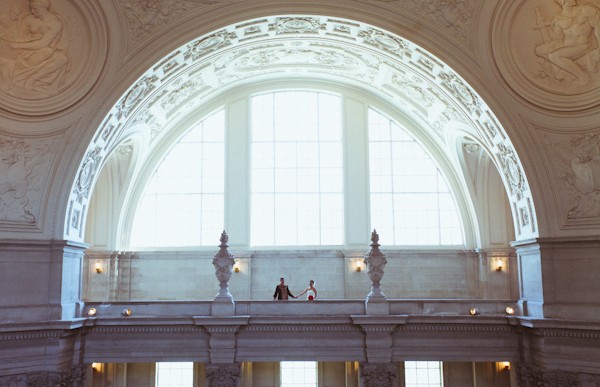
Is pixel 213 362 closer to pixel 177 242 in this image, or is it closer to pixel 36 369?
pixel 36 369

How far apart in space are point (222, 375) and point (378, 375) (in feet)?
17.8

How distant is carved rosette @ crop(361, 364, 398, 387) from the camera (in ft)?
71.5

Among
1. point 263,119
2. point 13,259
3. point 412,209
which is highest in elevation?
point 263,119

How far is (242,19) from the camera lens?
22750 millimetres

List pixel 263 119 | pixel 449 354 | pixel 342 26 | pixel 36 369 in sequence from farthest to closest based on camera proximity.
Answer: pixel 263 119
pixel 342 26
pixel 449 354
pixel 36 369

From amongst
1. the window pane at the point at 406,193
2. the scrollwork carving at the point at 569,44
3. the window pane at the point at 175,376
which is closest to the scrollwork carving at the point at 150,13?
the window pane at the point at 406,193

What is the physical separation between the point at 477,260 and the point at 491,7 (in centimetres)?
1260

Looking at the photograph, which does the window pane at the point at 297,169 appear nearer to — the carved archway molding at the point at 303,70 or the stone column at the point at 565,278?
the carved archway molding at the point at 303,70

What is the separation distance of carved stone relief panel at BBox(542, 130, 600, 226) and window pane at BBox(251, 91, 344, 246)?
11379 mm

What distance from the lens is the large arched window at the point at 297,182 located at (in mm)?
30719

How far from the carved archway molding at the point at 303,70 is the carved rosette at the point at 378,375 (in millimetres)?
6991

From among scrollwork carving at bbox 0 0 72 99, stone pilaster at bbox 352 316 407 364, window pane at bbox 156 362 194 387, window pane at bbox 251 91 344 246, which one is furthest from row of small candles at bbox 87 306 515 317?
window pane at bbox 251 91 344 246

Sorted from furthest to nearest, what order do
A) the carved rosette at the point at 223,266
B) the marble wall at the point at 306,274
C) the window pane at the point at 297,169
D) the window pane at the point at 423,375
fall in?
the window pane at the point at 297,169
the marble wall at the point at 306,274
the window pane at the point at 423,375
the carved rosette at the point at 223,266

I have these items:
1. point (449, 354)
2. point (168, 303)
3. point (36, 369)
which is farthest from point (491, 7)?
point (36, 369)
